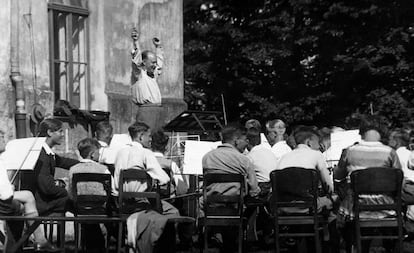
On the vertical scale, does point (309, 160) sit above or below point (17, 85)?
below

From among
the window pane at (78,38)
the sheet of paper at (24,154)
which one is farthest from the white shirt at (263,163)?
the window pane at (78,38)

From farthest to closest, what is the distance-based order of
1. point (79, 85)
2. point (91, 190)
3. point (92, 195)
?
point (79, 85), point (91, 190), point (92, 195)

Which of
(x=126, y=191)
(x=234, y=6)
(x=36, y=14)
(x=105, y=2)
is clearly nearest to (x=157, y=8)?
(x=105, y=2)

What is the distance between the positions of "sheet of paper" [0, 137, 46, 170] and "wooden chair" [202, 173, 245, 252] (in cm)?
194

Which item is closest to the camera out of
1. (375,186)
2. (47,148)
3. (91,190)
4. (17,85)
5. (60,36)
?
(375,186)

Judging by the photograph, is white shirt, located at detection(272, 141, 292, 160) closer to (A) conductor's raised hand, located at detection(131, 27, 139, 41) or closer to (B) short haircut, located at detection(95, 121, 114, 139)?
(B) short haircut, located at detection(95, 121, 114, 139)

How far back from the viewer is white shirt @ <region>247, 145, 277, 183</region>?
12684 mm

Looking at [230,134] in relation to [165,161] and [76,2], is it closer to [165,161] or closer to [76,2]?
[165,161]

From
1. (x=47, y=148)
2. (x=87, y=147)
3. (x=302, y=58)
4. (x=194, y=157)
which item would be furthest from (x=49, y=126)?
(x=302, y=58)

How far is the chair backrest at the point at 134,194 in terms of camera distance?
10.5m

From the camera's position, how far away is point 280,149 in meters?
13.7

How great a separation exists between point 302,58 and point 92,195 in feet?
72.1

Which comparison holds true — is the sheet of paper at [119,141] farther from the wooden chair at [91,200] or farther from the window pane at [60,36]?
the window pane at [60,36]

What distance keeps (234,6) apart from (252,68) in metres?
2.44
